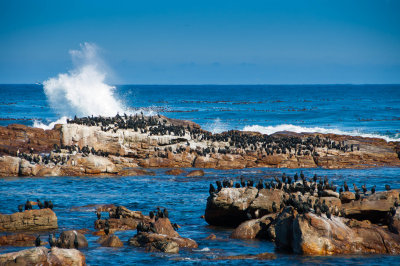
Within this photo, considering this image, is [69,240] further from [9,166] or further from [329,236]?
[9,166]

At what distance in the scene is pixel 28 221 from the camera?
20.8m

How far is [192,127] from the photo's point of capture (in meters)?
51.3

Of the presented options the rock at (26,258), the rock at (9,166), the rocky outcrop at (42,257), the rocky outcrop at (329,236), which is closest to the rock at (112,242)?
the rocky outcrop at (42,257)

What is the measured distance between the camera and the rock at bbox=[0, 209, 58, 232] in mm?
20578

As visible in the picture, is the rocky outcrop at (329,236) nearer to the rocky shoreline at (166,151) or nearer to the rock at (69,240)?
the rock at (69,240)

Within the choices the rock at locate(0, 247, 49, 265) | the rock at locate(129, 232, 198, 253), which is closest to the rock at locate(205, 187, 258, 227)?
the rock at locate(129, 232, 198, 253)

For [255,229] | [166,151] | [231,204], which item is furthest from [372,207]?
[166,151]

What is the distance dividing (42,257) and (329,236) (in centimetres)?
882

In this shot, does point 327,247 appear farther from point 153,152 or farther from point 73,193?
point 153,152

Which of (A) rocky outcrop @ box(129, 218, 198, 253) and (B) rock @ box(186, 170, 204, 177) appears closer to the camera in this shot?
(A) rocky outcrop @ box(129, 218, 198, 253)

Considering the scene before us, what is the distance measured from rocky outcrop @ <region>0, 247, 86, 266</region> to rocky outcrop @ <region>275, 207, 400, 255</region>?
22.3ft

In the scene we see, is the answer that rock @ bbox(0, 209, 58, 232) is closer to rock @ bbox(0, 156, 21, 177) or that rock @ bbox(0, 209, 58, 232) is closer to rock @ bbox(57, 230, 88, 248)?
rock @ bbox(57, 230, 88, 248)

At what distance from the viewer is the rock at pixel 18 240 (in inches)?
735

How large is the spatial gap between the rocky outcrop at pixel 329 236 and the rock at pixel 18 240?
27.4ft
